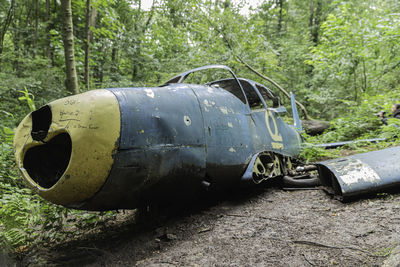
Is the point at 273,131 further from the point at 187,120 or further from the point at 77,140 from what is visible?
the point at 77,140

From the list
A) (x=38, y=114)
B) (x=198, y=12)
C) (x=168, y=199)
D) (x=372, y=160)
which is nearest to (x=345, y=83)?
(x=198, y=12)

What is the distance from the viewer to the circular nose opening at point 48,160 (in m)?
2.03

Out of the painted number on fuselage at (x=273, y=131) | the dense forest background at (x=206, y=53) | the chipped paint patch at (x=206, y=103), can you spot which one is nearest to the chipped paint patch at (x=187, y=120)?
the chipped paint patch at (x=206, y=103)

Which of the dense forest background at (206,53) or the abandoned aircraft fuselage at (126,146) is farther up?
the dense forest background at (206,53)

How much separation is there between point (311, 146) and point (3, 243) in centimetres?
532

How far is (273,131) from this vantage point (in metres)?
3.71

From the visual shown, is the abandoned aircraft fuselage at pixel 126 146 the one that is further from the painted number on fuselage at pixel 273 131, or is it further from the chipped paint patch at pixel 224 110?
the painted number on fuselage at pixel 273 131

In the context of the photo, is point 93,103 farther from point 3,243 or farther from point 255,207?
point 255,207

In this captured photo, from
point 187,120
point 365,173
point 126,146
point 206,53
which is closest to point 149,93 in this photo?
point 187,120

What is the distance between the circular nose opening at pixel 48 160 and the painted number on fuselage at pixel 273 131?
257 cm

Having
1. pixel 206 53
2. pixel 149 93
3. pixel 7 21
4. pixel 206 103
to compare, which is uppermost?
pixel 7 21

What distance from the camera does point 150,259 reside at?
1.85 metres

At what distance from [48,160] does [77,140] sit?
0.63 metres

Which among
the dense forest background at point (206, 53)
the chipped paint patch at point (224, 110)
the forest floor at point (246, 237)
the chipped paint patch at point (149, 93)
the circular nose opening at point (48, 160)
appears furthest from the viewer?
the dense forest background at point (206, 53)
